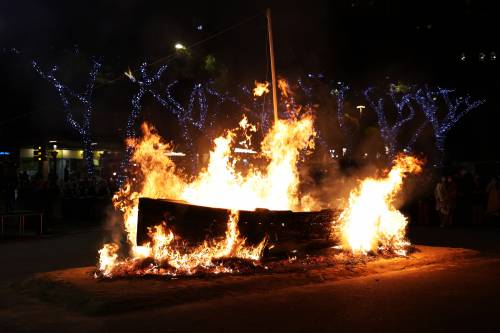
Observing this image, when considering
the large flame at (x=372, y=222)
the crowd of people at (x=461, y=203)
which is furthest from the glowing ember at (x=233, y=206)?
the crowd of people at (x=461, y=203)

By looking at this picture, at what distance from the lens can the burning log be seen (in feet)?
33.1

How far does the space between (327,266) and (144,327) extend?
15.4ft

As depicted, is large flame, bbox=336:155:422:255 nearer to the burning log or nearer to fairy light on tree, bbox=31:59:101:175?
the burning log

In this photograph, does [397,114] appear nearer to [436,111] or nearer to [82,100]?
[436,111]

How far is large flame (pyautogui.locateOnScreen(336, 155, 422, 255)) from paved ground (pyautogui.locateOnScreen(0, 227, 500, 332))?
1.55 meters

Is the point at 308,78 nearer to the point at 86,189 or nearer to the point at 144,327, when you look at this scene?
the point at 86,189

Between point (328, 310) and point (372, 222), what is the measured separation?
5.15m

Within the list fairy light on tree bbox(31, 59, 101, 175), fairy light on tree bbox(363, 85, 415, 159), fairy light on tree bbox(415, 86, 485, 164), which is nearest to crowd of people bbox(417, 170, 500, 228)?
fairy light on tree bbox(363, 85, 415, 159)

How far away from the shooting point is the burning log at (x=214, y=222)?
10.1m

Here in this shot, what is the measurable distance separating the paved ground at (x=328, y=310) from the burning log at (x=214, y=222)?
1608 millimetres

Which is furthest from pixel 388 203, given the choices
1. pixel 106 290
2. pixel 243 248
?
pixel 106 290

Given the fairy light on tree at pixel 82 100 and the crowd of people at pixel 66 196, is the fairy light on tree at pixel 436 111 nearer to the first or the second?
the fairy light on tree at pixel 82 100

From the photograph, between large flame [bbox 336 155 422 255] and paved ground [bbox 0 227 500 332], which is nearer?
paved ground [bbox 0 227 500 332]

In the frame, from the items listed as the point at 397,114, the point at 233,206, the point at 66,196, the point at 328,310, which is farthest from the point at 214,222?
the point at 397,114
